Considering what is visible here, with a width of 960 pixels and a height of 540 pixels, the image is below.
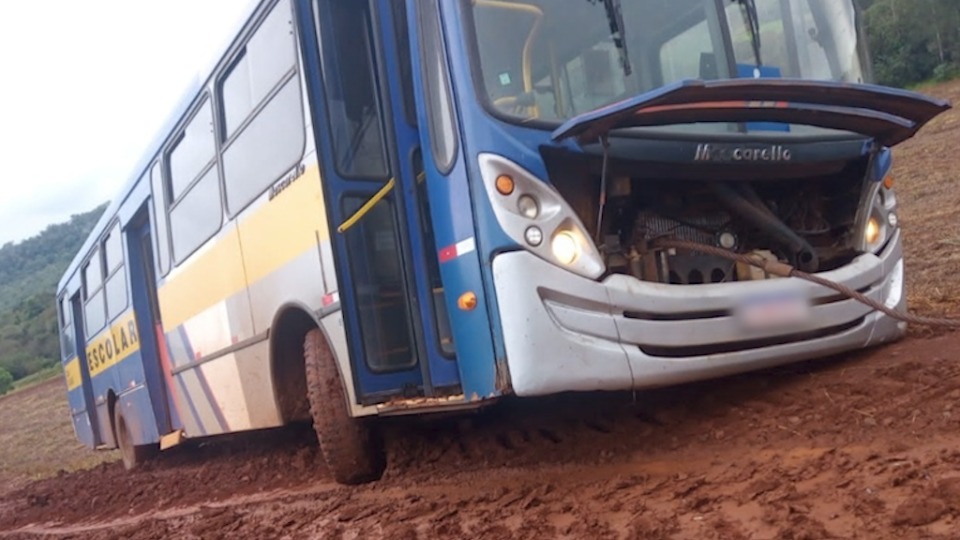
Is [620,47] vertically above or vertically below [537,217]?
above

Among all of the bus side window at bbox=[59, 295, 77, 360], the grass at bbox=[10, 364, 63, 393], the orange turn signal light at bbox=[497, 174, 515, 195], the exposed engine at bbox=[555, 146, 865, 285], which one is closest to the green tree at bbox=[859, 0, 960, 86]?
the bus side window at bbox=[59, 295, 77, 360]

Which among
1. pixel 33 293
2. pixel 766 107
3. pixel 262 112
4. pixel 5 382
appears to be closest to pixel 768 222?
pixel 766 107

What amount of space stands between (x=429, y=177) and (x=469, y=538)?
1.77 m

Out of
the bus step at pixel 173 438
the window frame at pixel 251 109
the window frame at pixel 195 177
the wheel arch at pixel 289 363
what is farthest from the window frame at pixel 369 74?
the bus step at pixel 173 438

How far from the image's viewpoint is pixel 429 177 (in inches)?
194

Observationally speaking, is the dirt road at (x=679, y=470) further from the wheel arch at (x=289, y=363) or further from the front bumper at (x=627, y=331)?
the wheel arch at (x=289, y=363)

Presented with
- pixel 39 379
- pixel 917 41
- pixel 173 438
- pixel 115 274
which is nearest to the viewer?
pixel 173 438

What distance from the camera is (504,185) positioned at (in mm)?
4453

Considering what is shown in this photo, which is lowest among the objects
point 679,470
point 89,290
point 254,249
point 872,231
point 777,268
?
point 679,470

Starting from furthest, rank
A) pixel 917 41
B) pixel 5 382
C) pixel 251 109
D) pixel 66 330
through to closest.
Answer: pixel 5 382 < pixel 917 41 < pixel 66 330 < pixel 251 109

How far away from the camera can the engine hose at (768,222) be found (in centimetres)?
496

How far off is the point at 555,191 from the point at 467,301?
63cm

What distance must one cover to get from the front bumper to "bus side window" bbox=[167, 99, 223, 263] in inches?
146

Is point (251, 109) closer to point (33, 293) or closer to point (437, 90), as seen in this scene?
point (437, 90)
